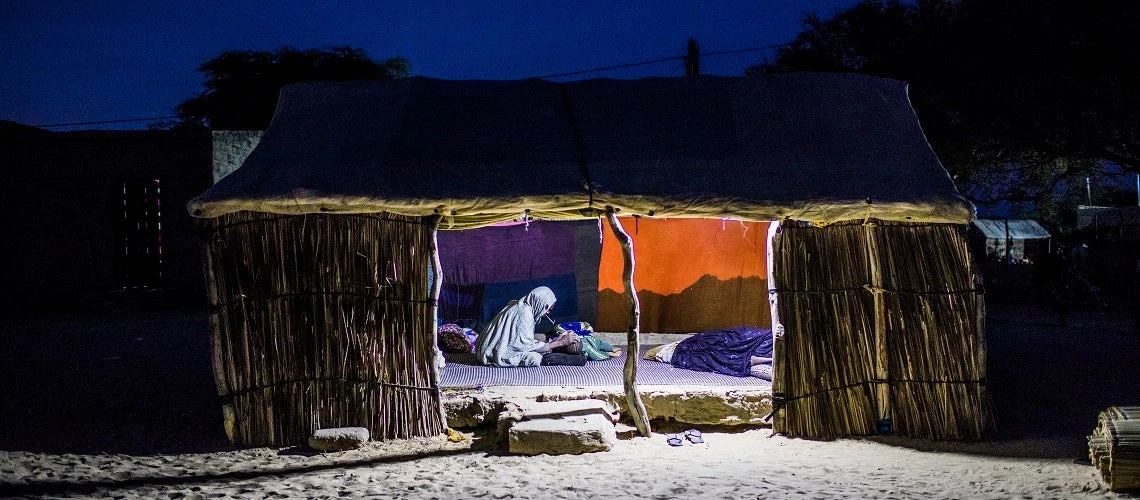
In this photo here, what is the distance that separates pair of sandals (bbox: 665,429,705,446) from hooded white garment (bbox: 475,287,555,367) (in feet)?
6.01

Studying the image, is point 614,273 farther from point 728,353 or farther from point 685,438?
point 685,438

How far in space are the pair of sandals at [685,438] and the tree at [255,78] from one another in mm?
19794

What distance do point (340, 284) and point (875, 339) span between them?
3.80 meters

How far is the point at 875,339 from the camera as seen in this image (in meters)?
5.82

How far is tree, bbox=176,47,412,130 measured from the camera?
24.0 metres

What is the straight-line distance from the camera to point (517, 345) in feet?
24.9

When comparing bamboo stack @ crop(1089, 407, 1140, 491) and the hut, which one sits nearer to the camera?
bamboo stack @ crop(1089, 407, 1140, 491)

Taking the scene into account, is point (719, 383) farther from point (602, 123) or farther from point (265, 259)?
point (265, 259)

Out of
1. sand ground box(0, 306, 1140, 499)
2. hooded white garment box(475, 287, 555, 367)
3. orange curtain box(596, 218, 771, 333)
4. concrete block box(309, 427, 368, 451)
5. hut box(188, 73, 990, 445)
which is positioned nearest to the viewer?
sand ground box(0, 306, 1140, 499)

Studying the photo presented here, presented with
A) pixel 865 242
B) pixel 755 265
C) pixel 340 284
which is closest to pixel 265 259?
pixel 340 284

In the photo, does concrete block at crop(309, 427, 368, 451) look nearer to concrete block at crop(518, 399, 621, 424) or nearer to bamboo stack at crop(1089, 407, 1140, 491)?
concrete block at crop(518, 399, 621, 424)

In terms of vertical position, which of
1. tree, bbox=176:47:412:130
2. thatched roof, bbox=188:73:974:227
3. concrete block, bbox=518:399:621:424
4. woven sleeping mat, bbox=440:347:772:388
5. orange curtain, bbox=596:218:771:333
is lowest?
concrete block, bbox=518:399:621:424

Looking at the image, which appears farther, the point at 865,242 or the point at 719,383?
the point at 719,383

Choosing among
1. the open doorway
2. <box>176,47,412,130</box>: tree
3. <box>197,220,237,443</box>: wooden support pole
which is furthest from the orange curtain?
<box>176,47,412,130</box>: tree
